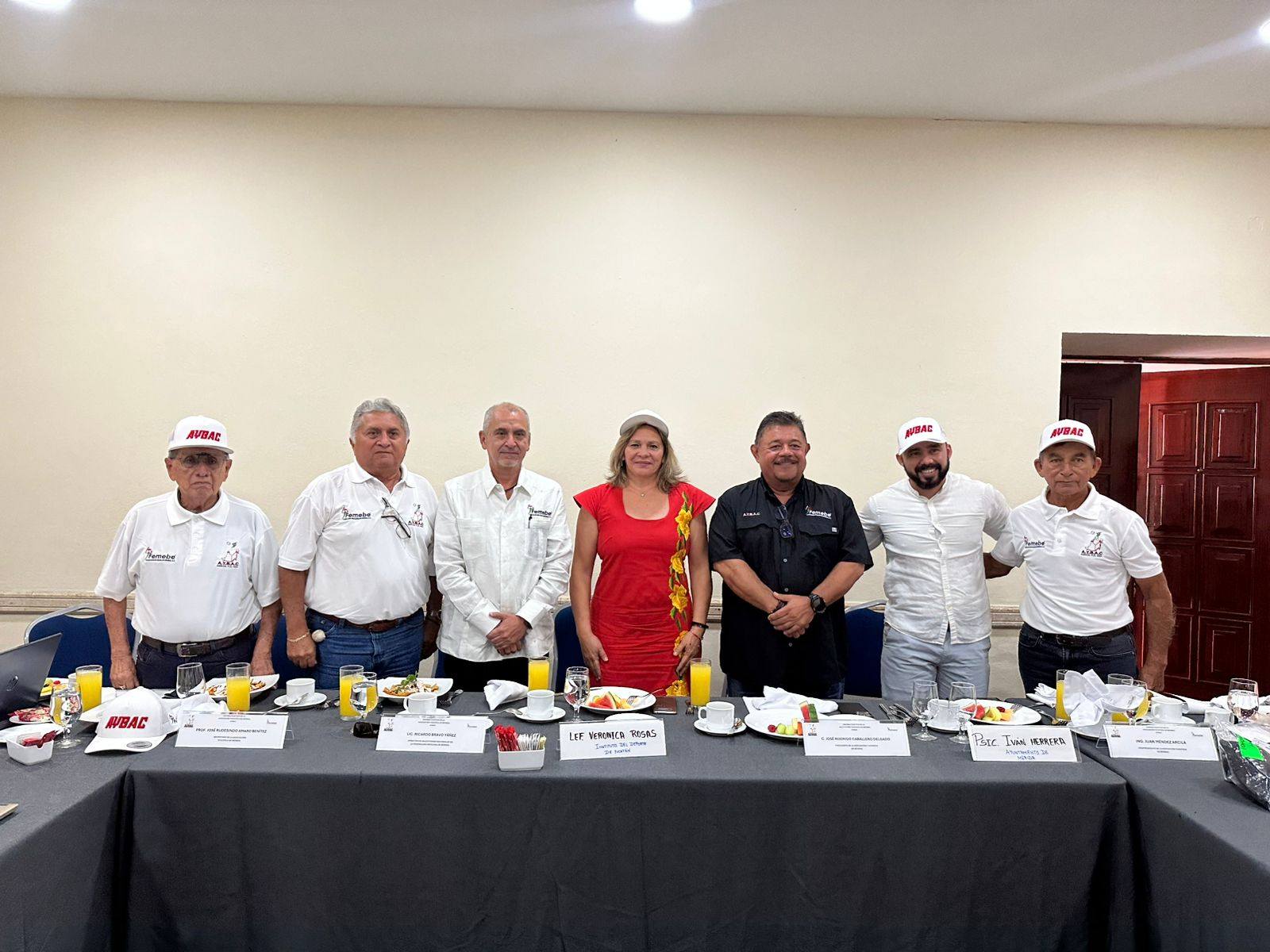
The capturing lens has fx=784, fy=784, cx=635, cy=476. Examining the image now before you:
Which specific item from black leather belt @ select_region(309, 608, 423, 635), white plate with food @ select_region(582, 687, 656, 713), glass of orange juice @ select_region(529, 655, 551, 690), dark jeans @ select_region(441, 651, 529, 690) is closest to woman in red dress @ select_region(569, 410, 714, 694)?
dark jeans @ select_region(441, 651, 529, 690)

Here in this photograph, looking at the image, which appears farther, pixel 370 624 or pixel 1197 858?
pixel 370 624

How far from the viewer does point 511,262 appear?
3656 mm

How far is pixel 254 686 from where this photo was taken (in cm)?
233

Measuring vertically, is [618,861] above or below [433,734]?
below

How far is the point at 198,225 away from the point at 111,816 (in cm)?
286

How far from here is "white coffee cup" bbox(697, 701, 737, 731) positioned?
2.03 metres

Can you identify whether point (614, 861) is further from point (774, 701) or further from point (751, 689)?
point (751, 689)

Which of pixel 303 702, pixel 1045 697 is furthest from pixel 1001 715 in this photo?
pixel 303 702

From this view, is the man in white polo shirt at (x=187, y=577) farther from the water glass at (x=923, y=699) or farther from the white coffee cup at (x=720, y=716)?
the water glass at (x=923, y=699)

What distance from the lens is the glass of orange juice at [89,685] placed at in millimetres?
2113

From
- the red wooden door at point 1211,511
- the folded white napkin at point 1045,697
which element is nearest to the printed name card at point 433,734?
the folded white napkin at point 1045,697

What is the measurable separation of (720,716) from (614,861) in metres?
0.46

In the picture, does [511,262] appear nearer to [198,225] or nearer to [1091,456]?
[198,225]

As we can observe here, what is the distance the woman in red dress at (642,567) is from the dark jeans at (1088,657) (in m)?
1.23
